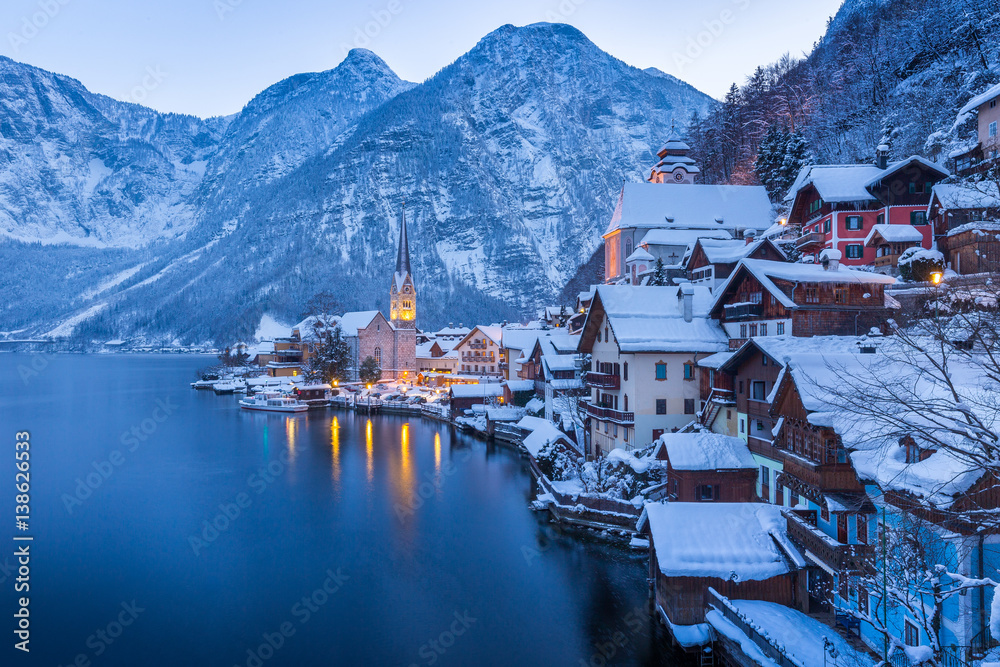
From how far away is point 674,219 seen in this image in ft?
175

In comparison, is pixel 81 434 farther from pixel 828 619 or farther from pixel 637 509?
pixel 828 619

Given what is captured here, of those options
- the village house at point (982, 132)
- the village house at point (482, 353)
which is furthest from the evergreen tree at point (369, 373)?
the village house at point (982, 132)

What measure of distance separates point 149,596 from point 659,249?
43.3 meters


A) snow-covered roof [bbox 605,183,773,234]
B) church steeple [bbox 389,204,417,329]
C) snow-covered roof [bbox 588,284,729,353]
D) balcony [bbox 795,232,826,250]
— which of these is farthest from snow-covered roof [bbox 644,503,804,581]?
church steeple [bbox 389,204,417,329]

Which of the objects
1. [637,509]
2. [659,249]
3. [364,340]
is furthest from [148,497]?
[364,340]

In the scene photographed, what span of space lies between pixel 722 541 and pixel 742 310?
1178 centimetres

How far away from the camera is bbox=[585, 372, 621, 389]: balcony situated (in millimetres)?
28984

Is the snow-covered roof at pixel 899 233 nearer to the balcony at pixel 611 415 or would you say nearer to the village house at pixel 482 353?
the balcony at pixel 611 415

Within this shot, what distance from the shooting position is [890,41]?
55.9 meters

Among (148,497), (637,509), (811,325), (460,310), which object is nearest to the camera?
(811,325)

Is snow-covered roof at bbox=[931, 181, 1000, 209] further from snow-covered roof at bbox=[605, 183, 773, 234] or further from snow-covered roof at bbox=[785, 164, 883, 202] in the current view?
snow-covered roof at bbox=[605, 183, 773, 234]

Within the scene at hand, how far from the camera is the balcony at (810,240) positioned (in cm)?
3506

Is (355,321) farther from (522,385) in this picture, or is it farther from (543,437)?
(543,437)

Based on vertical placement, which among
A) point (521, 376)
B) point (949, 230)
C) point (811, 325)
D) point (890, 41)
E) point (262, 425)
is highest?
point (890, 41)
